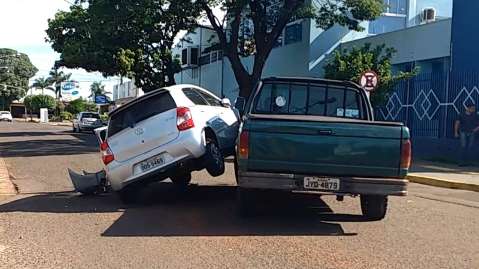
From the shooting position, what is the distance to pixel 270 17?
91.5ft

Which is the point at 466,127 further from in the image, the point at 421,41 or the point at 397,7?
the point at 397,7

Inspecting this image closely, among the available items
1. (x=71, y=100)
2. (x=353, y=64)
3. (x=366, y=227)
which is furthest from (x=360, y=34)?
(x=71, y=100)

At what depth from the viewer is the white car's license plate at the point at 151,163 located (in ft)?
32.9

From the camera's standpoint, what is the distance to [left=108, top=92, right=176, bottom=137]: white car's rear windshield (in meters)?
10.3

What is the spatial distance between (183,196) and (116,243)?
13.6 feet

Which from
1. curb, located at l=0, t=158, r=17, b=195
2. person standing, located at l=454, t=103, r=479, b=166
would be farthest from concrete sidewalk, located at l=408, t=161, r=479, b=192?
curb, located at l=0, t=158, r=17, b=195

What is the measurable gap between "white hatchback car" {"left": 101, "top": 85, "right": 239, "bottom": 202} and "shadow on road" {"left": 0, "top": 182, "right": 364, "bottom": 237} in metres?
0.59

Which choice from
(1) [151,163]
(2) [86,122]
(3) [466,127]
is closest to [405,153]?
(1) [151,163]

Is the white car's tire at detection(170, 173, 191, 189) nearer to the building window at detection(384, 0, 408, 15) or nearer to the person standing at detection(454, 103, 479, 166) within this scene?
the person standing at detection(454, 103, 479, 166)

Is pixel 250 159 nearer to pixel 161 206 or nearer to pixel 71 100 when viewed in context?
pixel 161 206

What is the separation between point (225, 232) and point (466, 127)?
40.4 ft

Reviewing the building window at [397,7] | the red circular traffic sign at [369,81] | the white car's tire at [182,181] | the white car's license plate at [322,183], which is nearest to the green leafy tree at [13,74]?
the building window at [397,7]

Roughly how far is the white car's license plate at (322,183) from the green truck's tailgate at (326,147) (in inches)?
3.3

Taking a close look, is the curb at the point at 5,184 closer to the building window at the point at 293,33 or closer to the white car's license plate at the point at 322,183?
the white car's license plate at the point at 322,183
